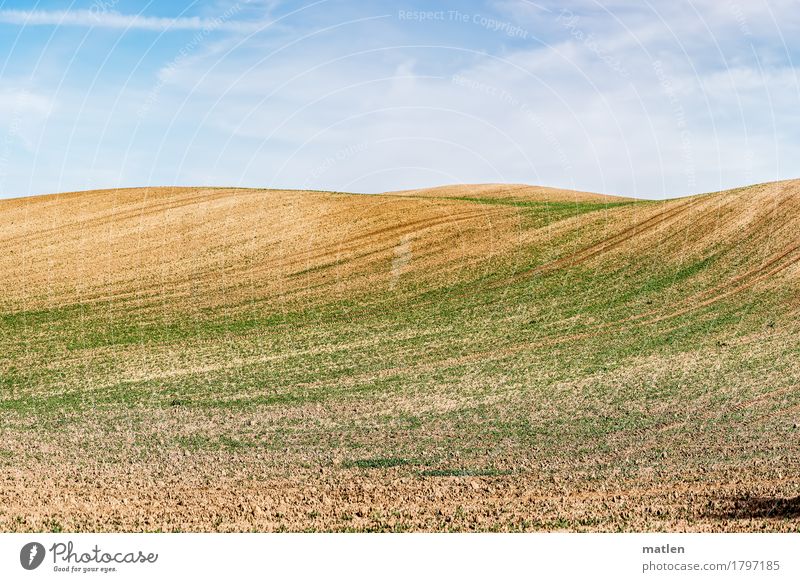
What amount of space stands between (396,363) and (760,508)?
2074 centimetres

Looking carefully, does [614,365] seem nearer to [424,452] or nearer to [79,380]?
[424,452]

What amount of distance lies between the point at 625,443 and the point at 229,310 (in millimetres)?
26727

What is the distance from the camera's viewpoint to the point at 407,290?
1810 inches

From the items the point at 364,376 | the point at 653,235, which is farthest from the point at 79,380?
the point at 653,235
